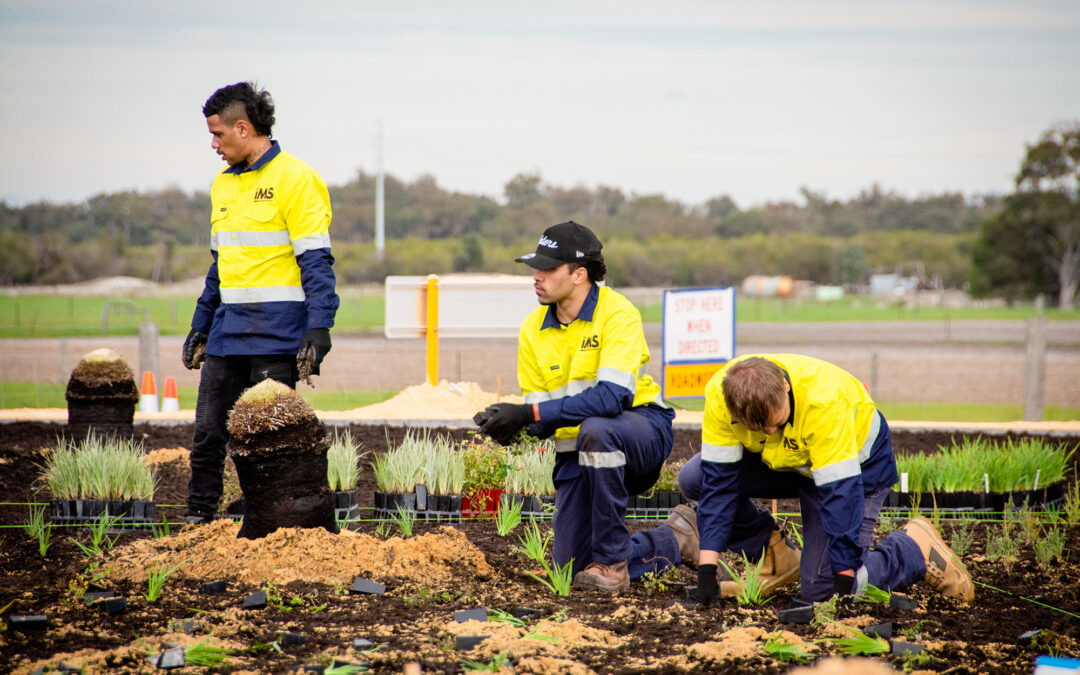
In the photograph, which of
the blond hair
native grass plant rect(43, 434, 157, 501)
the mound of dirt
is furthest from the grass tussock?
the blond hair

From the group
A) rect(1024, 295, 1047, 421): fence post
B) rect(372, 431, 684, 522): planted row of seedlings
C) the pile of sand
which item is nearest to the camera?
rect(372, 431, 684, 522): planted row of seedlings

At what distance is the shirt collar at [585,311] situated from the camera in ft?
13.8

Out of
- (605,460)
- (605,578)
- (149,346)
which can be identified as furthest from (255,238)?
(149,346)

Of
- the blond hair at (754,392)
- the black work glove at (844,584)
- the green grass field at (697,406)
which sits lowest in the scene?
the green grass field at (697,406)

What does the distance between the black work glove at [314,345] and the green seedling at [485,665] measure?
6.26 feet

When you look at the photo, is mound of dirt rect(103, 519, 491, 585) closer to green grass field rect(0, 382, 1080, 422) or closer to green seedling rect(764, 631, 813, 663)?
green seedling rect(764, 631, 813, 663)

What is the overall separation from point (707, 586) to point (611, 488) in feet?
1.83

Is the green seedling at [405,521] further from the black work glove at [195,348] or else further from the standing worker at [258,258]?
the black work glove at [195,348]

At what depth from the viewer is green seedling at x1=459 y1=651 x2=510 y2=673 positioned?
295cm

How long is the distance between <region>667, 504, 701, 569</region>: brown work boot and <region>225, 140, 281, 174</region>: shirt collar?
254cm

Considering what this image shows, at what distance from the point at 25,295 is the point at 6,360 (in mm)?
19990

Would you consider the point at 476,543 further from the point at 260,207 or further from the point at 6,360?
the point at 6,360

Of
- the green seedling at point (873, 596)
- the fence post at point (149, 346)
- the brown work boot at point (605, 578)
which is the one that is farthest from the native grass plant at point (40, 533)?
the fence post at point (149, 346)

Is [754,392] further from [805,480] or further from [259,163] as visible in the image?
[259,163]
